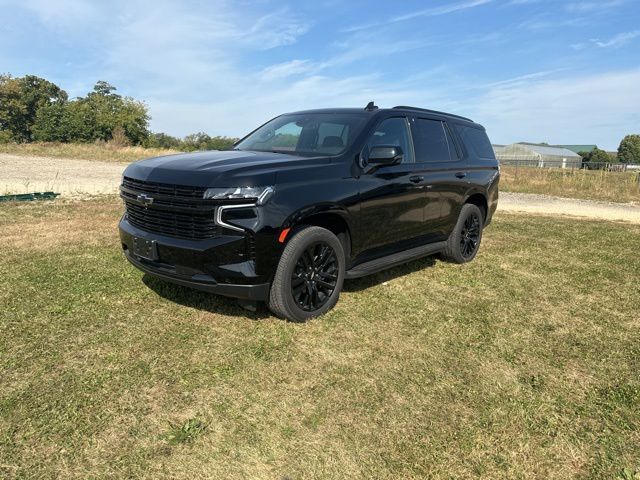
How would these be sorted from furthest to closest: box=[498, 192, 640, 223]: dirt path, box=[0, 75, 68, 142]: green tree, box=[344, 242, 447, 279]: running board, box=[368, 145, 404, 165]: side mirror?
box=[0, 75, 68, 142]: green tree
box=[498, 192, 640, 223]: dirt path
box=[344, 242, 447, 279]: running board
box=[368, 145, 404, 165]: side mirror

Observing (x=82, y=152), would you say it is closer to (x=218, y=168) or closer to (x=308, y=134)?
(x=308, y=134)

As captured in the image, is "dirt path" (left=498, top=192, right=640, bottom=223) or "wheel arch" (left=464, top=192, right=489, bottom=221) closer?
"wheel arch" (left=464, top=192, right=489, bottom=221)

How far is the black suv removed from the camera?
351 centimetres

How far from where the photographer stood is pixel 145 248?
3826mm

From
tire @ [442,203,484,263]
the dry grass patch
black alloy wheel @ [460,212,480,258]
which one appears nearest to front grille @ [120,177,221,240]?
the dry grass patch

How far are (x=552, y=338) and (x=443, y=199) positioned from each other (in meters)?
2.11

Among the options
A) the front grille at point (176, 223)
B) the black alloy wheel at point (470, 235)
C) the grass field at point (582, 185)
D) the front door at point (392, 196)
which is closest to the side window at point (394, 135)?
the front door at point (392, 196)

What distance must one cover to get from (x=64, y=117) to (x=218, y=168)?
59.5m

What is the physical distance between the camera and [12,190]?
36.6 feet

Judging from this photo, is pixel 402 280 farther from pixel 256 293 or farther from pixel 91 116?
pixel 91 116

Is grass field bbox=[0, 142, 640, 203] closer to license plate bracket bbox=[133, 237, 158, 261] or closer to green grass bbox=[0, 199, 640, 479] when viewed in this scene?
green grass bbox=[0, 199, 640, 479]

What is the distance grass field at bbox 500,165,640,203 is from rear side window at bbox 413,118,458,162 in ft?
45.0

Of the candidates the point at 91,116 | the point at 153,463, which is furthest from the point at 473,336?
the point at 91,116

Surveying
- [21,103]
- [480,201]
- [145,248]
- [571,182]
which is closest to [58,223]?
[145,248]
